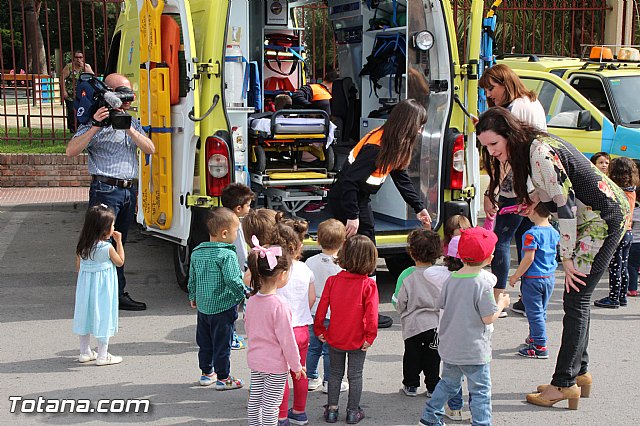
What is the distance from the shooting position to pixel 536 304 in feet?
20.9

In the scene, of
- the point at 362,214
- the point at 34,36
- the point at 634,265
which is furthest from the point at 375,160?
the point at 34,36

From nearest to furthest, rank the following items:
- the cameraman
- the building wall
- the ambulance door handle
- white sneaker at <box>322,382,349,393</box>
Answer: white sneaker at <box>322,382,349,393</box> < the ambulance door handle < the cameraman < the building wall

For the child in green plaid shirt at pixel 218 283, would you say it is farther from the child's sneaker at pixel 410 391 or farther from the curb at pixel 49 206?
the curb at pixel 49 206

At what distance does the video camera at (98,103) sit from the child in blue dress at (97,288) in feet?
3.39

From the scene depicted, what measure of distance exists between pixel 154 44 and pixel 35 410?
328cm

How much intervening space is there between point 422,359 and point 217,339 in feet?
3.97

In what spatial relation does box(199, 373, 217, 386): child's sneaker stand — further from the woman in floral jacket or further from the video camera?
the video camera

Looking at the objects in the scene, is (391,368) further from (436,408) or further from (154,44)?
(154,44)

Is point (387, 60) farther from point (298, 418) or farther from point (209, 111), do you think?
point (298, 418)

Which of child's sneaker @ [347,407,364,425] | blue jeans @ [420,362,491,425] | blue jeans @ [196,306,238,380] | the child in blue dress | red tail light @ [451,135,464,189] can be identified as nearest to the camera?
blue jeans @ [420,362,491,425]

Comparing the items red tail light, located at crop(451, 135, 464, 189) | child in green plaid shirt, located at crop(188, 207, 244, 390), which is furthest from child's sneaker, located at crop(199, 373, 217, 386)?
red tail light, located at crop(451, 135, 464, 189)

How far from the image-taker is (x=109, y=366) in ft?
20.2

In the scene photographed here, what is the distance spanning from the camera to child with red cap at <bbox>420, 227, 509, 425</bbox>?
15.7 ft

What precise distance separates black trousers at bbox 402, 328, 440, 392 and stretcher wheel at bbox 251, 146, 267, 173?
2762mm
